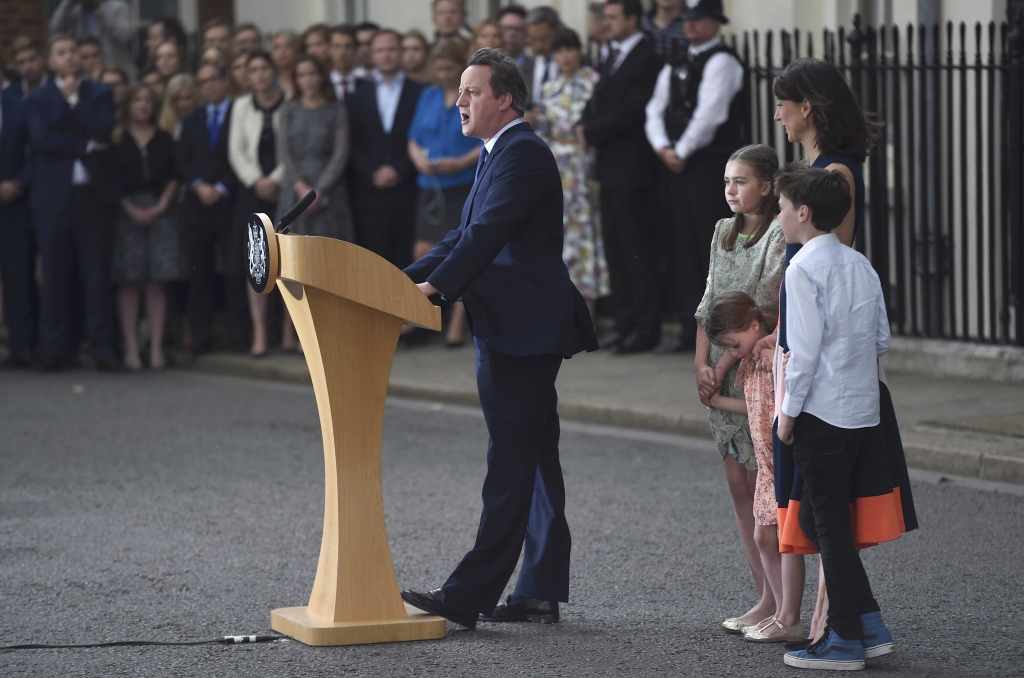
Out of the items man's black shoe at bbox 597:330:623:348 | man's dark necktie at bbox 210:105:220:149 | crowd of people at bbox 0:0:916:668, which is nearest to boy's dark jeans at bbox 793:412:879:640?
crowd of people at bbox 0:0:916:668

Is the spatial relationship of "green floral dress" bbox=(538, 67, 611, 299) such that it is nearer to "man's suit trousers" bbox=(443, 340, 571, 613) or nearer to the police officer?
the police officer

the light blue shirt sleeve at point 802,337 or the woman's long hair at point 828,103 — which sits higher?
the woman's long hair at point 828,103

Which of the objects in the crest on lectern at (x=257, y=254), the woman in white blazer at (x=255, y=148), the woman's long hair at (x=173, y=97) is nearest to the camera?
the crest on lectern at (x=257, y=254)

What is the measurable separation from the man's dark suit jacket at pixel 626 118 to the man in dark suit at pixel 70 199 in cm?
389

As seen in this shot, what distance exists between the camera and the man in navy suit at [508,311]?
5258mm

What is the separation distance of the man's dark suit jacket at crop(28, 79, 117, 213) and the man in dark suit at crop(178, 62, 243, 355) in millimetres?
706

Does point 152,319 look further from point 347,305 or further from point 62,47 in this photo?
point 347,305

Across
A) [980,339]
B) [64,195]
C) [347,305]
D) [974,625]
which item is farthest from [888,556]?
[64,195]

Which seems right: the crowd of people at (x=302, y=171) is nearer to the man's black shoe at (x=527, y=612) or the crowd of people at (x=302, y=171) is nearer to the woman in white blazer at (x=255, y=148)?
the woman in white blazer at (x=255, y=148)

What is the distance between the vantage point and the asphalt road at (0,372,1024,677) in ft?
16.5

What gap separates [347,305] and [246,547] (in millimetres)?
1954

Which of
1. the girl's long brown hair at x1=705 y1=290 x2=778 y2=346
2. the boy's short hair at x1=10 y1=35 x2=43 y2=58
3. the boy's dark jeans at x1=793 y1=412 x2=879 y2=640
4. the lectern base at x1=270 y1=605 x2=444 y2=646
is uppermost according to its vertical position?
the boy's short hair at x1=10 y1=35 x2=43 y2=58

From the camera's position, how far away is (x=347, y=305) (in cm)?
513

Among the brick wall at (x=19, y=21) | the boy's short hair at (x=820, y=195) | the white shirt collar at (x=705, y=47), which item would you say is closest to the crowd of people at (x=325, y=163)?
the white shirt collar at (x=705, y=47)
